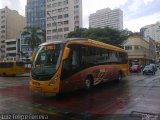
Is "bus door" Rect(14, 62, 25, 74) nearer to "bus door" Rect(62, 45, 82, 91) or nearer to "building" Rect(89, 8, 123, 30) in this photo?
"bus door" Rect(62, 45, 82, 91)

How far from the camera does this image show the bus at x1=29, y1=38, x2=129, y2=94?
1279cm

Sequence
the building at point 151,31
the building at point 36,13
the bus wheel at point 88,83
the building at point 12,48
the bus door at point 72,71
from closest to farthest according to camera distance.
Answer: the bus door at point 72,71 → the bus wheel at point 88,83 → the building at point 12,48 → the building at point 36,13 → the building at point 151,31

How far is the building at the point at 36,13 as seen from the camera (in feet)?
452

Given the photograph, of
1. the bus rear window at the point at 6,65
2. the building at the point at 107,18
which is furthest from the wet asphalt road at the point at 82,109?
the building at the point at 107,18

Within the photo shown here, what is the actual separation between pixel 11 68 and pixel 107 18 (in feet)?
414

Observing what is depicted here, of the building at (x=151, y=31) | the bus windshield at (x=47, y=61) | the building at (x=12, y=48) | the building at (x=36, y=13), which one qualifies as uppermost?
the building at (x=36, y=13)

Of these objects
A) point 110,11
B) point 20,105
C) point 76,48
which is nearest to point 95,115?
point 20,105

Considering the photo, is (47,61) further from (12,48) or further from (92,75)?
(12,48)

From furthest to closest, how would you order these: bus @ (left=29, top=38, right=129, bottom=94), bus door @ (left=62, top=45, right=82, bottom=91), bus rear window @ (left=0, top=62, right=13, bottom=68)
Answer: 1. bus rear window @ (left=0, top=62, right=13, bottom=68)
2. bus door @ (left=62, top=45, right=82, bottom=91)
3. bus @ (left=29, top=38, right=129, bottom=94)

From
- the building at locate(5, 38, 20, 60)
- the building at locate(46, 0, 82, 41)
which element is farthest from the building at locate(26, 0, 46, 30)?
the building at locate(5, 38, 20, 60)

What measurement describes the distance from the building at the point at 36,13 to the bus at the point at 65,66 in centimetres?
12159

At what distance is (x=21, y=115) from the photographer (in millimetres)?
8961

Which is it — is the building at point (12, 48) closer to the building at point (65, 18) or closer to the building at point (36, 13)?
the building at point (36, 13)

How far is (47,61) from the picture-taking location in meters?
13.2
